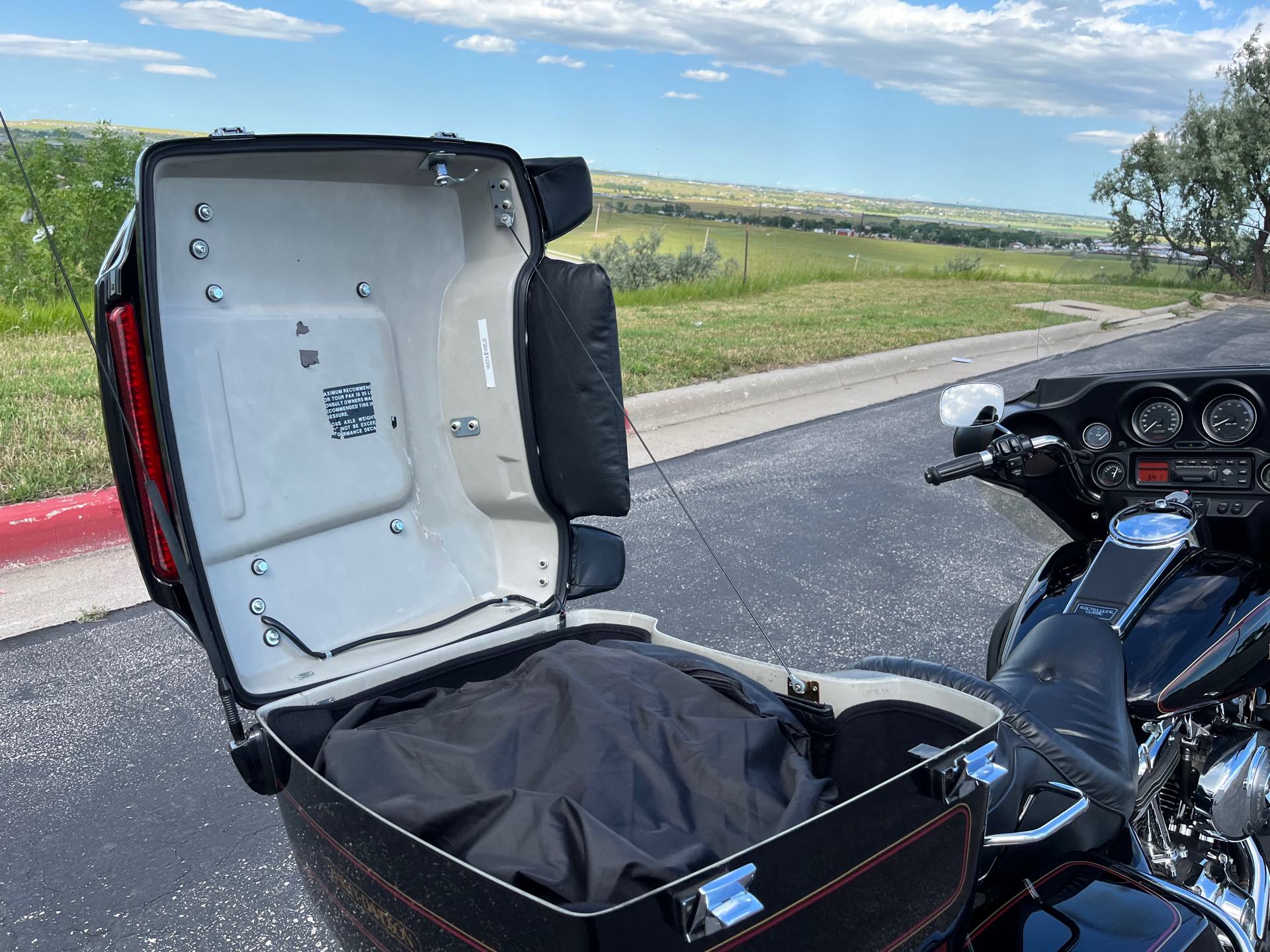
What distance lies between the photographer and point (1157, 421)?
2584mm

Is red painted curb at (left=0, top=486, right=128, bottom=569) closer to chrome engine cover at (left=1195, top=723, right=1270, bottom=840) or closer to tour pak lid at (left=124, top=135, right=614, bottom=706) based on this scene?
→ tour pak lid at (left=124, top=135, right=614, bottom=706)

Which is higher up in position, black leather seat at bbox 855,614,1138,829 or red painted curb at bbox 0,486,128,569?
black leather seat at bbox 855,614,1138,829

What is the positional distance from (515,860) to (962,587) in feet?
12.6

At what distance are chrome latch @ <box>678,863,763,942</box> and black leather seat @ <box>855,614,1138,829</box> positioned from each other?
0.59 metres

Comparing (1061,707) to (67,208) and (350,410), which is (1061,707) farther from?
(67,208)

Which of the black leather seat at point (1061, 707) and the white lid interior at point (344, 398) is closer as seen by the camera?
the black leather seat at point (1061, 707)

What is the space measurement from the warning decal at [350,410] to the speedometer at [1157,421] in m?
1.96

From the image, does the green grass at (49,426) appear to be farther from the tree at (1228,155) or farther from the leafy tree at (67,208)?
the tree at (1228,155)

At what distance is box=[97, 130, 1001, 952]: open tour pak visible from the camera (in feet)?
4.06

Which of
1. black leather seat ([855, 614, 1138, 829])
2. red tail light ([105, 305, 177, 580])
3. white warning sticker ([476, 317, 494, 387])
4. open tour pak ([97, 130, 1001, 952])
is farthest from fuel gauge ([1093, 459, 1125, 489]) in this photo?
red tail light ([105, 305, 177, 580])

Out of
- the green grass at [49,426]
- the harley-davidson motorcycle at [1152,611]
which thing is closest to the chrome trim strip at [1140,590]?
the harley-davidson motorcycle at [1152,611]

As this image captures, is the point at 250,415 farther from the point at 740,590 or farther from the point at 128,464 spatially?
the point at 740,590

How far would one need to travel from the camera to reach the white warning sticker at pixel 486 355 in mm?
2396

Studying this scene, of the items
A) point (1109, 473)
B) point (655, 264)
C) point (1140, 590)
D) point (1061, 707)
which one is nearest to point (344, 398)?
point (1061, 707)
